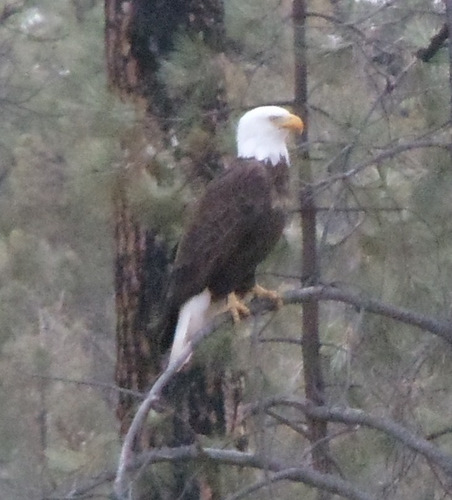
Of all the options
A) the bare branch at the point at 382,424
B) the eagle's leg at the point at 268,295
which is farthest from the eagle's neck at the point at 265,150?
the bare branch at the point at 382,424

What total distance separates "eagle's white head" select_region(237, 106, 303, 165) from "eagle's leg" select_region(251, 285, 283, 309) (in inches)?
15.0

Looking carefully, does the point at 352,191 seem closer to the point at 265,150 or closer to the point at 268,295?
the point at 265,150

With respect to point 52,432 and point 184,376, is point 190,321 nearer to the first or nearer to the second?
point 184,376

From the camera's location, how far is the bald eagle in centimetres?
322

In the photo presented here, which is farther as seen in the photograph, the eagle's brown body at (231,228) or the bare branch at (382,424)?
the eagle's brown body at (231,228)

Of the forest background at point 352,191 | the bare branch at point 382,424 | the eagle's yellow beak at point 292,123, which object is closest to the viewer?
the bare branch at point 382,424

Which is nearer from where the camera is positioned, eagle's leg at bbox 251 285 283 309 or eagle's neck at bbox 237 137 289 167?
eagle's leg at bbox 251 285 283 309

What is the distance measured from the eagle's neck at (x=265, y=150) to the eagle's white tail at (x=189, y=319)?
0.42 meters

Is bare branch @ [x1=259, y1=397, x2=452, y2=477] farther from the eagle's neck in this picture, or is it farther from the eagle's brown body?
the eagle's neck

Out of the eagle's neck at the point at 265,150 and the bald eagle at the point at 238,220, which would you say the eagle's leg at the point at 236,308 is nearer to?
the bald eagle at the point at 238,220

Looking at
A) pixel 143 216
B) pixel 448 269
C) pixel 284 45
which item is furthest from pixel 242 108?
pixel 448 269

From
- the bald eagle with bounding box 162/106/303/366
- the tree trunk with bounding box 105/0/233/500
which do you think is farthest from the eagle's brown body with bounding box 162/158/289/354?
the tree trunk with bounding box 105/0/233/500

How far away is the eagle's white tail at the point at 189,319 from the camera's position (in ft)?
10.6

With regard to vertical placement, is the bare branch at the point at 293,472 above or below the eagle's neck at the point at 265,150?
below
